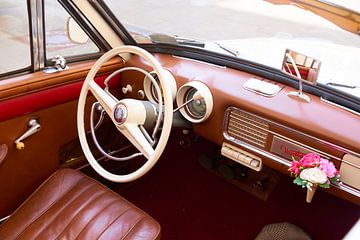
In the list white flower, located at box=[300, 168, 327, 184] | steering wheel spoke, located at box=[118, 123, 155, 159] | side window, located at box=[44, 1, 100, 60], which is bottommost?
steering wheel spoke, located at box=[118, 123, 155, 159]

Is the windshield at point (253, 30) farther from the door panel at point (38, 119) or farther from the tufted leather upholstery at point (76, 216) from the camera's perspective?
the tufted leather upholstery at point (76, 216)

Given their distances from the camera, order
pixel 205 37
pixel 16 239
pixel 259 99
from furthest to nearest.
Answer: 1. pixel 205 37
2. pixel 259 99
3. pixel 16 239

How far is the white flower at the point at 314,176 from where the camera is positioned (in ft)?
4.41

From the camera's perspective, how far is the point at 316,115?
1484 millimetres

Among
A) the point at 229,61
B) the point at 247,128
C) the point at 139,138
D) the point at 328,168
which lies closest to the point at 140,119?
the point at 139,138

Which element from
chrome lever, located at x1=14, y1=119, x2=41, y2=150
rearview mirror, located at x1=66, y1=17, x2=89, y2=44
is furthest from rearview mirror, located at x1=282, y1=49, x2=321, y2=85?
chrome lever, located at x1=14, y1=119, x2=41, y2=150

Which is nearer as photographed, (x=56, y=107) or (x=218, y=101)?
(x=218, y=101)

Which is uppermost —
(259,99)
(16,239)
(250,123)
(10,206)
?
(259,99)

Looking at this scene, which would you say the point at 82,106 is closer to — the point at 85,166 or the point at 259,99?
the point at 85,166

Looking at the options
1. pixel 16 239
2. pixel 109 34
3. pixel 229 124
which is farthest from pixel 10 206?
pixel 229 124

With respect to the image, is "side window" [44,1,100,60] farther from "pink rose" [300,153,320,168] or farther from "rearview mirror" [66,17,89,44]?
"pink rose" [300,153,320,168]

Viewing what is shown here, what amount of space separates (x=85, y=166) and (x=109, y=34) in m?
0.68

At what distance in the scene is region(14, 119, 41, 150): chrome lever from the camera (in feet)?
5.52

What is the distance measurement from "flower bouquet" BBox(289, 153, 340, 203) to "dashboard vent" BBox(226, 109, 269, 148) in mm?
223
